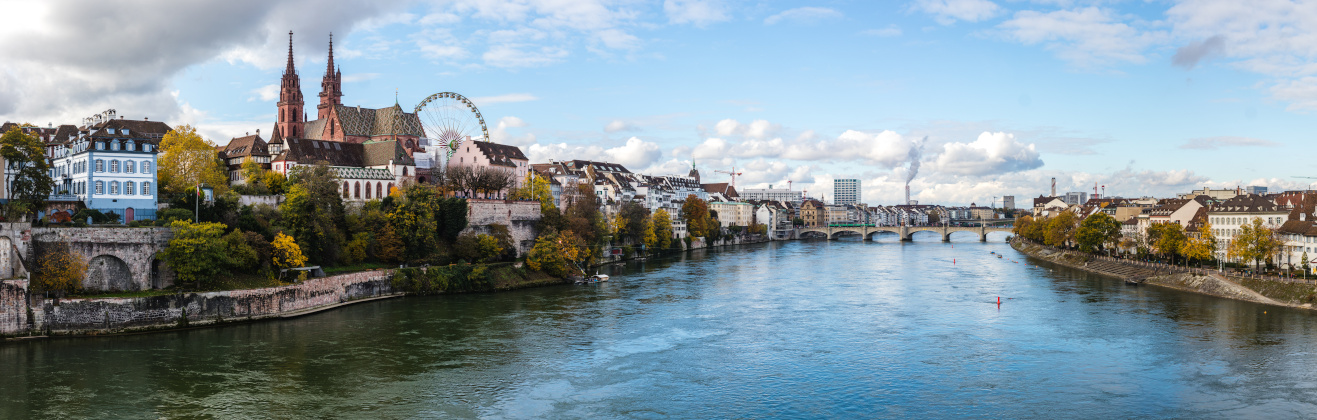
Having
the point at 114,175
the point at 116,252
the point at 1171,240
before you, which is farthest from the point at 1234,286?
the point at 114,175

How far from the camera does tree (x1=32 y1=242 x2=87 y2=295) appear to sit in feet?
95.0

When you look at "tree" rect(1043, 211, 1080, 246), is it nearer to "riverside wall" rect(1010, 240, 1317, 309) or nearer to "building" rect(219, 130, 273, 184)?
"riverside wall" rect(1010, 240, 1317, 309)

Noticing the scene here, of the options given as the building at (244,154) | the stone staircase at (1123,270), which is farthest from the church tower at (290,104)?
the stone staircase at (1123,270)

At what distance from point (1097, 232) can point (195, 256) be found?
56.8 m

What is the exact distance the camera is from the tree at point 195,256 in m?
32.1

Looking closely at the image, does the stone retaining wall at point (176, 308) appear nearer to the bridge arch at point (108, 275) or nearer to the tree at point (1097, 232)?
the bridge arch at point (108, 275)

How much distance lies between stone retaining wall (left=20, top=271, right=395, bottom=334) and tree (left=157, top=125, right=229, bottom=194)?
38.7 feet

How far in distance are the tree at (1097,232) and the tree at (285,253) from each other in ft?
172

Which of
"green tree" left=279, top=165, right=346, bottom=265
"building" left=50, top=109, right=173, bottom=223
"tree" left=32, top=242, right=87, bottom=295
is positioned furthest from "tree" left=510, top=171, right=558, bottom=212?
"tree" left=32, top=242, right=87, bottom=295

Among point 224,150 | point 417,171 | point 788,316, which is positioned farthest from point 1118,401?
point 224,150

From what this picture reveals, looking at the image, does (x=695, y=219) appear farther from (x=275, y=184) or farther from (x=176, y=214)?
(x=176, y=214)

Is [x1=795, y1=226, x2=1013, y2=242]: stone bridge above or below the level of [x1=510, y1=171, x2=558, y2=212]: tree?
below

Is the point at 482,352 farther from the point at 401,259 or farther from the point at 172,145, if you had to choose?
the point at 172,145

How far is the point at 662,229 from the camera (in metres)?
78.3
